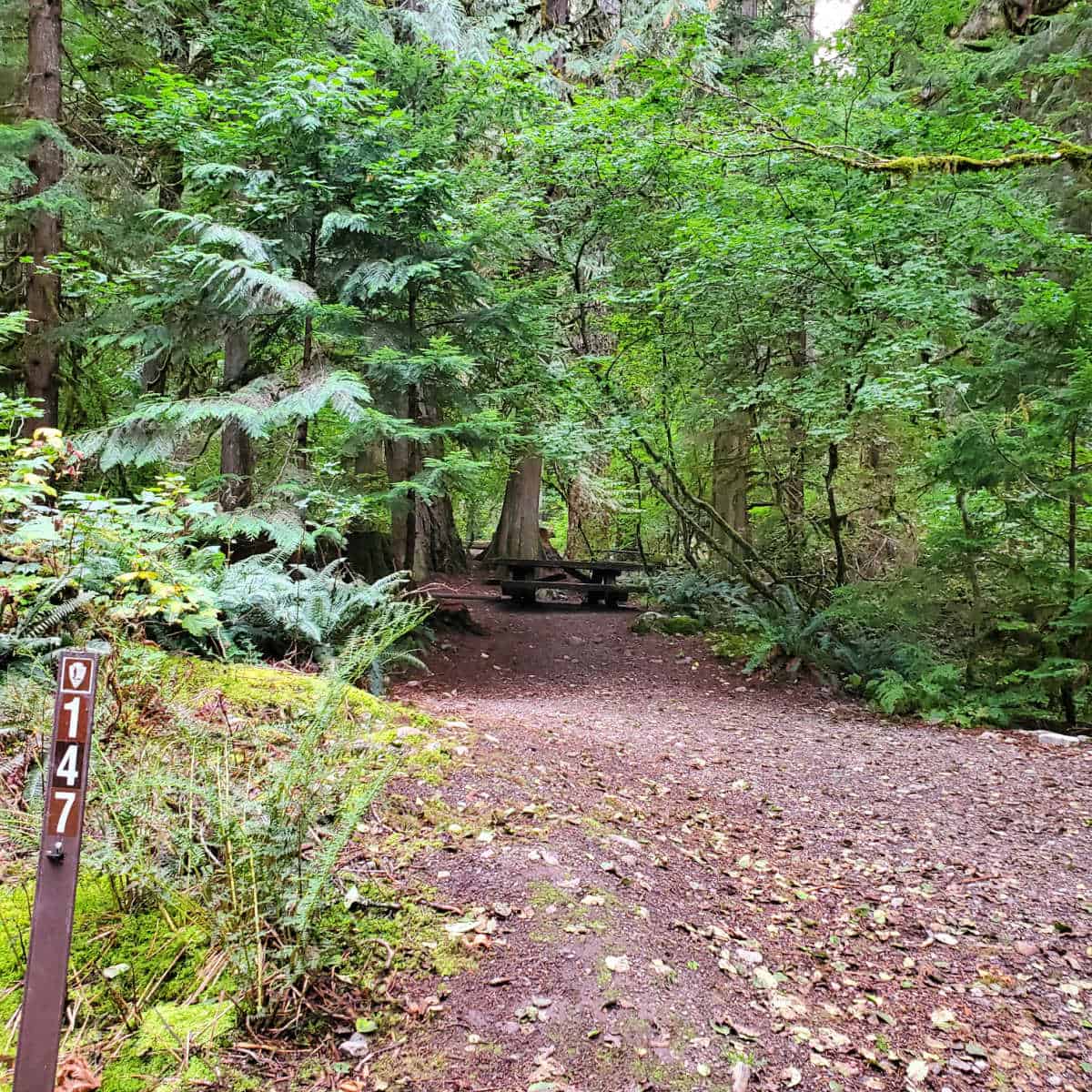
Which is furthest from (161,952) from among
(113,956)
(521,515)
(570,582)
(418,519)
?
(521,515)

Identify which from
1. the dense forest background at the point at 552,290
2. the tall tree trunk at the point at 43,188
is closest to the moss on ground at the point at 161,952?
the dense forest background at the point at 552,290

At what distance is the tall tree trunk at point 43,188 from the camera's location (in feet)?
23.9

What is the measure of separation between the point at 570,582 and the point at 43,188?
8316mm

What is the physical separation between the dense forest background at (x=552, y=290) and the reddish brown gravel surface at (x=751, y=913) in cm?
217

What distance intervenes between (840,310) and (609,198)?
9.37 feet

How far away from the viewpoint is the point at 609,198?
8141mm

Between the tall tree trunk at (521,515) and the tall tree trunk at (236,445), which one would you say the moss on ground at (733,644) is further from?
the tall tree trunk at (236,445)

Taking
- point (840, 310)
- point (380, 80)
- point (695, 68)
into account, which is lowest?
point (840, 310)

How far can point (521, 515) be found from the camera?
13.4m

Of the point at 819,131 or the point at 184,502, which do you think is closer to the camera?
the point at 184,502

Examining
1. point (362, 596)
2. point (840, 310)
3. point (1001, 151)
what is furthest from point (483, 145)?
point (362, 596)

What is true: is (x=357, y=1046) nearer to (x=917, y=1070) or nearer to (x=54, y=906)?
(x=54, y=906)

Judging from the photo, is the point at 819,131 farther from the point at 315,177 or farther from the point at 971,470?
the point at 315,177

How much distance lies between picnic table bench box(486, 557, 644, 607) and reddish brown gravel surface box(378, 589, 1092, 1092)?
5747 millimetres
